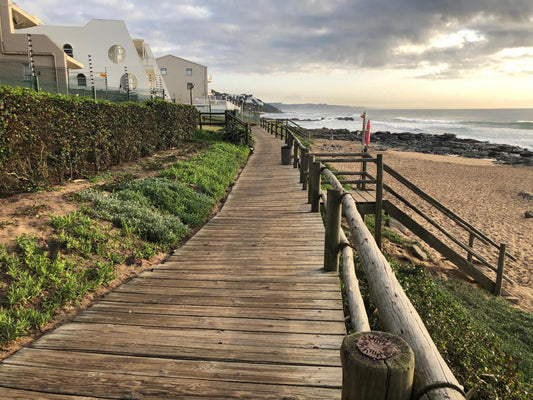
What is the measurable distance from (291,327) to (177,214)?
172 inches

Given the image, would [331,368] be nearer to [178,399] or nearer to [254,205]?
[178,399]

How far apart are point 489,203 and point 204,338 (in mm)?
15851

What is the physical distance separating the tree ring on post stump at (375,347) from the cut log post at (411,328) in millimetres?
156

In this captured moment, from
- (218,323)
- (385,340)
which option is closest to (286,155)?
(218,323)

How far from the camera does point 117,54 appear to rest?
36.2 metres

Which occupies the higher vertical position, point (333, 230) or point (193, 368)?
point (333, 230)

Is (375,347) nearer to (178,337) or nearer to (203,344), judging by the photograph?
(203,344)

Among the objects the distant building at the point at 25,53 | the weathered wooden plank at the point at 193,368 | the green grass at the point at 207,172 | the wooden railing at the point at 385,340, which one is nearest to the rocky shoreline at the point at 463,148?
the green grass at the point at 207,172

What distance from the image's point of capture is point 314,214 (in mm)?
7211

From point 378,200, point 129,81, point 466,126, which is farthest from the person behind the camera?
point 466,126

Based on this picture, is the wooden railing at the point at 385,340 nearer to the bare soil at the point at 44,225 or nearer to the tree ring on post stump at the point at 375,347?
the tree ring on post stump at the point at 375,347

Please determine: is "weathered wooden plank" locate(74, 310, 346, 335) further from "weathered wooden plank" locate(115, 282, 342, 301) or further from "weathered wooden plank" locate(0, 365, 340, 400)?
"weathered wooden plank" locate(0, 365, 340, 400)

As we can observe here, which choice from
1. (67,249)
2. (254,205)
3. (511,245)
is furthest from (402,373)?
(511,245)

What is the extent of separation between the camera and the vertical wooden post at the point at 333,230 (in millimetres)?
4188
